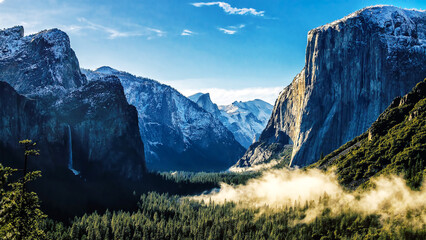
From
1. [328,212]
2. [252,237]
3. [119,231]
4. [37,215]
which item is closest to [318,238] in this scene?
[328,212]

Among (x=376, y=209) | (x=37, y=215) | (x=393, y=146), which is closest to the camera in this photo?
(x=37, y=215)

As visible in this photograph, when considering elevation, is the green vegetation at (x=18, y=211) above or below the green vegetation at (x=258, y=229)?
above

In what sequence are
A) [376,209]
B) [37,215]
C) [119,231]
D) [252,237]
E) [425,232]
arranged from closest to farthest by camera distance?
[37,215] → [425,232] → [376,209] → [252,237] → [119,231]

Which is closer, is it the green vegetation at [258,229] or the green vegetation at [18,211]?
the green vegetation at [18,211]

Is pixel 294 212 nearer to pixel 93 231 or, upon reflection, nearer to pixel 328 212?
pixel 328 212

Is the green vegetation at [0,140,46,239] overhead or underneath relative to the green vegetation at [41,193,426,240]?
overhead

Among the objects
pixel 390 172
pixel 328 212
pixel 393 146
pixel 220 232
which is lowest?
pixel 220 232

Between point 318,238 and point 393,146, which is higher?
point 393,146

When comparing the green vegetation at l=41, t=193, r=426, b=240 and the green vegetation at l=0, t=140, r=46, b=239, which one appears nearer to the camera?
the green vegetation at l=0, t=140, r=46, b=239
